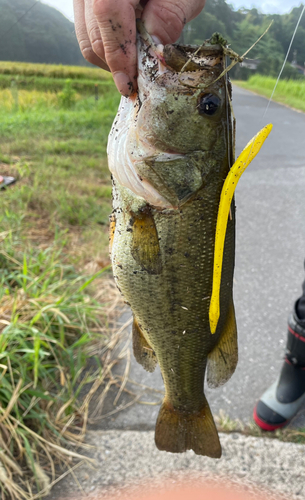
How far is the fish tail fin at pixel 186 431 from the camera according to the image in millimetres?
1294

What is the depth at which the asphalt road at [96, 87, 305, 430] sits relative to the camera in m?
2.32

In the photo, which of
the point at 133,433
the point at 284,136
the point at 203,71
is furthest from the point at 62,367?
the point at 284,136

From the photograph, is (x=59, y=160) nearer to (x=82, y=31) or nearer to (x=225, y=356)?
(x=82, y=31)

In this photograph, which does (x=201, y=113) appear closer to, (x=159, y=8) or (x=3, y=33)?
(x=159, y=8)

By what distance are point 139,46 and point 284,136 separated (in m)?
5.63

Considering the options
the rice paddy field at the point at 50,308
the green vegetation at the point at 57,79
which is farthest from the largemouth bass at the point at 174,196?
the green vegetation at the point at 57,79

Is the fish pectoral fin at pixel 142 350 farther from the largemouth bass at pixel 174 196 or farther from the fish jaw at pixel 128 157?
the fish jaw at pixel 128 157

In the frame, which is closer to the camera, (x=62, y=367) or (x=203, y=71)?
(x=203, y=71)

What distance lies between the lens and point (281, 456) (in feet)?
6.63

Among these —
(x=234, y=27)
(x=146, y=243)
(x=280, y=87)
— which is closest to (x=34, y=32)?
(x=234, y=27)

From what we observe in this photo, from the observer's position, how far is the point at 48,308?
2346mm

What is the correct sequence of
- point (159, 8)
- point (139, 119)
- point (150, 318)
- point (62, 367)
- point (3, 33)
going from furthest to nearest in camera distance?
point (62, 367)
point (3, 33)
point (150, 318)
point (139, 119)
point (159, 8)

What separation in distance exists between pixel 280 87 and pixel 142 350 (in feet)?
4.35

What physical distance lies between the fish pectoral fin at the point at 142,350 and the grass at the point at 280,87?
1013mm
